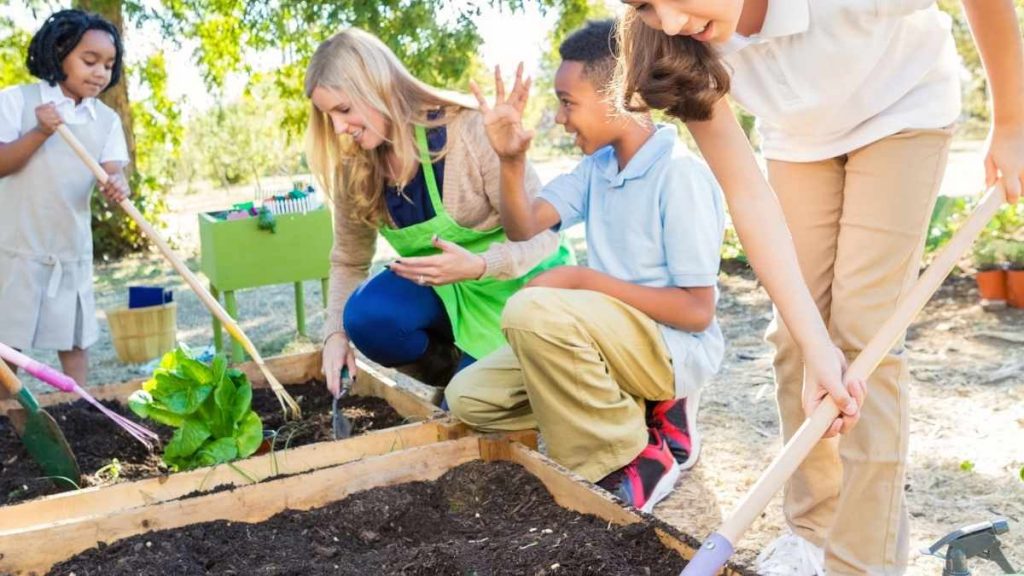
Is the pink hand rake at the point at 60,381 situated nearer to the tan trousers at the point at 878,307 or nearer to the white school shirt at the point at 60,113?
the white school shirt at the point at 60,113

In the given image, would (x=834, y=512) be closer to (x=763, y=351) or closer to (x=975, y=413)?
(x=975, y=413)

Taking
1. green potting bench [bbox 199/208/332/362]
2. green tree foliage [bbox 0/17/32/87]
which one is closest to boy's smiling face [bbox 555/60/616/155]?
green potting bench [bbox 199/208/332/362]

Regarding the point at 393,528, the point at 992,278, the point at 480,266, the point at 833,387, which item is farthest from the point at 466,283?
the point at 992,278

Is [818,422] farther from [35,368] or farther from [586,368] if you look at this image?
[35,368]

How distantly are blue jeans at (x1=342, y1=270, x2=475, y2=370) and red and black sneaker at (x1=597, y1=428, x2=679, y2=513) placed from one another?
27.8 inches

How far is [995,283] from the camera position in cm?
465

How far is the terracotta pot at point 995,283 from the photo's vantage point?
4633mm

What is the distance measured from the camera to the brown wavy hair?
1.70 meters

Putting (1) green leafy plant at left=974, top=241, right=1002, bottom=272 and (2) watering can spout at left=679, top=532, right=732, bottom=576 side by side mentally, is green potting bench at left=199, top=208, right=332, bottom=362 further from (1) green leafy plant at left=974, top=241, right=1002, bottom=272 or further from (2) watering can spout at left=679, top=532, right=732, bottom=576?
(2) watering can spout at left=679, top=532, right=732, bottom=576

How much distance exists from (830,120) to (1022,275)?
314cm

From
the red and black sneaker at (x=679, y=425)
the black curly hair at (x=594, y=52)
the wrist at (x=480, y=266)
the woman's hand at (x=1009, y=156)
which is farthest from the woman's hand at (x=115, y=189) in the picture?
the woman's hand at (x=1009, y=156)

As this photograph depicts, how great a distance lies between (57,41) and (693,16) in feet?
9.45

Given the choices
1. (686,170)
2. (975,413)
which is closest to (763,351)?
(975,413)

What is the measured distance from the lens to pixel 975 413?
3.23 m
